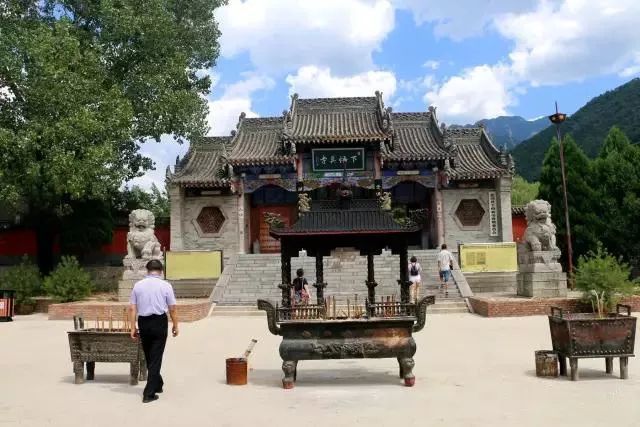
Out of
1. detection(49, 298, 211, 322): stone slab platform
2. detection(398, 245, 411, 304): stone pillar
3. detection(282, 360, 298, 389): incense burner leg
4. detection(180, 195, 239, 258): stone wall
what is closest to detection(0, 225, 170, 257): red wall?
detection(180, 195, 239, 258): stone wall

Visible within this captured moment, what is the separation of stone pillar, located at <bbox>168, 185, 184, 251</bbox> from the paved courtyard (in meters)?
13.9

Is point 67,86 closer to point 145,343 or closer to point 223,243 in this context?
point 223,243

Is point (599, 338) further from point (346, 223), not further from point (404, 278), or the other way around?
point (346, 223)

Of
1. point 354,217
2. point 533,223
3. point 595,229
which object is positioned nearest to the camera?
point 354,217

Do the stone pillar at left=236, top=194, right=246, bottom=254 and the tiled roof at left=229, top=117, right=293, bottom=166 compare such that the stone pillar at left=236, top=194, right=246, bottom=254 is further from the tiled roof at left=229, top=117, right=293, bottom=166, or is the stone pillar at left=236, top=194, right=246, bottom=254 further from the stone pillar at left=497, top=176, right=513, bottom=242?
the stone pillar at left=497, top=176, right=513, bottom=242

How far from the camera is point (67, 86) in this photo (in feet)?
53.9

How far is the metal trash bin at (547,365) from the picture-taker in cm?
695

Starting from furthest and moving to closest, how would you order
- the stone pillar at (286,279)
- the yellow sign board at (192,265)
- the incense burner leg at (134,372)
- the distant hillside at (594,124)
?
the distant hillside at (594,124)
the yellow sign board at (192,265)
the stone pillar at (286,279)
the incense burner leg at (134,372)

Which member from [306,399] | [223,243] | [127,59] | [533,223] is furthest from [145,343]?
[223,243]

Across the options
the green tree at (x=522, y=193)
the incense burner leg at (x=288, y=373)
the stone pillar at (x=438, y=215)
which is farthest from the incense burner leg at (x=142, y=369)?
the green tree at (x=522, y=193)

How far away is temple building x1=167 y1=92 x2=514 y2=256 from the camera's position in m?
22.8

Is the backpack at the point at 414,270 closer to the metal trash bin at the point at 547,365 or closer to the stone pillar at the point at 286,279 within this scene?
the stone pillar at the point at 286,279

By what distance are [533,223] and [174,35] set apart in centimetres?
1223

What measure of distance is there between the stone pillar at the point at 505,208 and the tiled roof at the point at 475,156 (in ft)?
1.96
